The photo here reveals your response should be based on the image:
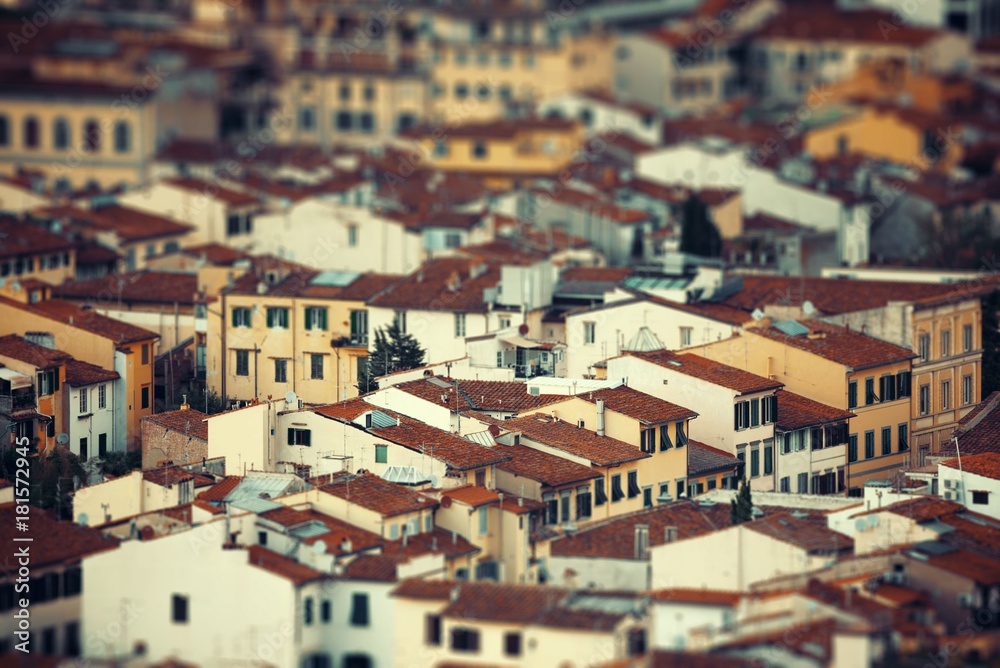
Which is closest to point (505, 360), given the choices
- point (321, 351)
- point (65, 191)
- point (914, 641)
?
point (321, 351)

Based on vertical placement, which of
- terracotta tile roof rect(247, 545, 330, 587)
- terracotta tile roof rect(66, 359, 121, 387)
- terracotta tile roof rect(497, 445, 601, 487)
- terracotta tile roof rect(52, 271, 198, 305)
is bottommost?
terracotta tile roof rect(247, 545, 330, 587)

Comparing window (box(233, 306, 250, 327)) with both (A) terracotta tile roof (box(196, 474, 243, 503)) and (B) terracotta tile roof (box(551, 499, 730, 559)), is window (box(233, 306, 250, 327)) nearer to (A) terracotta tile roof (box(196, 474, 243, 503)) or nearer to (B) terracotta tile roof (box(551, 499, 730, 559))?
(A) terracotta tile roof (box(196, 474, 243, 503))

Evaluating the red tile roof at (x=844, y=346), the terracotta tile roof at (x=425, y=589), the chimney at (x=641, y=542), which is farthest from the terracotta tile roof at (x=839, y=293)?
the terracotta tile roof at (x=425, y=589)

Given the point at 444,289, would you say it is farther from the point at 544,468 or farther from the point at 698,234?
the point at 544,468

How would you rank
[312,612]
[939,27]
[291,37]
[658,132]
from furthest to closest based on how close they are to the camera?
[939,27]
[291,37]
[658,132]
[312,612]

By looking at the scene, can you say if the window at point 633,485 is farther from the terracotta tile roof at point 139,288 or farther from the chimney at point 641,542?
the terracotta tile roof at point 139,288

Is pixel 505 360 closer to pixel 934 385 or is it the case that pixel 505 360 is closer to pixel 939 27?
pixel 934 385

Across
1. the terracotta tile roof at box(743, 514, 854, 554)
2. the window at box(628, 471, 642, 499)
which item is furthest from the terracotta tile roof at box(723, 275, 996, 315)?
the terracotta tile roof at box(743, 514, 854, 554)
